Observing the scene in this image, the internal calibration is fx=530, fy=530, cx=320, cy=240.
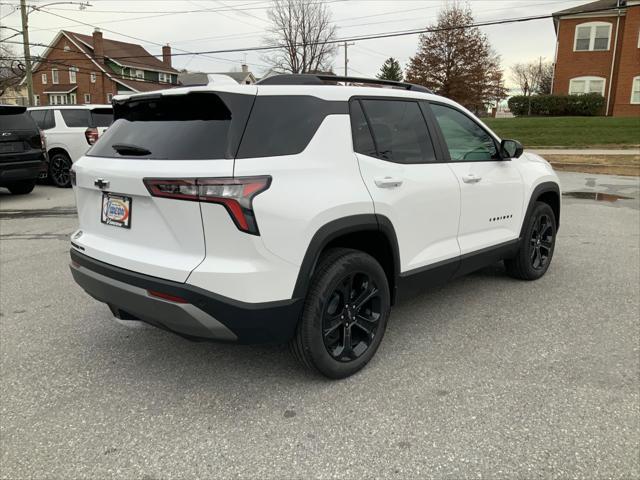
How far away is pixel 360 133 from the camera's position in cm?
321

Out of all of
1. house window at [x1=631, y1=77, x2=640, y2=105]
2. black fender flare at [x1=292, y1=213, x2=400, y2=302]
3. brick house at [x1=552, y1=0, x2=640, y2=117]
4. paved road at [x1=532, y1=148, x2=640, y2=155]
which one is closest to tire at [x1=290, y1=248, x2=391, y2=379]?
black fender flare at [x1=292, y1=213, x2=400, y2=302]

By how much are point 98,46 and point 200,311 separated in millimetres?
54312

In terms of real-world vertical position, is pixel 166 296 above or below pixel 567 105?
below

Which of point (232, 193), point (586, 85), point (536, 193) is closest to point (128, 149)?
point (232, 193)

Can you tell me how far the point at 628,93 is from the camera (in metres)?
32.0

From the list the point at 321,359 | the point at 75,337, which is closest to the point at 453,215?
the point at 321,359

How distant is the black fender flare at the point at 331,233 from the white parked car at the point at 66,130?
10.4 m

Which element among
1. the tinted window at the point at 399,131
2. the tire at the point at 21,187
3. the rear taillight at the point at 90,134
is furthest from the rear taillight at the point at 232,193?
the rear taillight at the point at 90,134

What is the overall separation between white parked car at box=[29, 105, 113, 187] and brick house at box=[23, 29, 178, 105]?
1538 inches

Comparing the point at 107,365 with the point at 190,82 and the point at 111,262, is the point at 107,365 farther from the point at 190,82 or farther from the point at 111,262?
the point at 190,82

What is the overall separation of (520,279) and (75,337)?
3964 millimetres

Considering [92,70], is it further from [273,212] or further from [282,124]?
[273,212]

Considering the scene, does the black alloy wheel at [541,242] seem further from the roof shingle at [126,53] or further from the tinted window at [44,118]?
the roof shingle at [126,53]

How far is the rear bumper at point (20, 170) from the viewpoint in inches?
382
